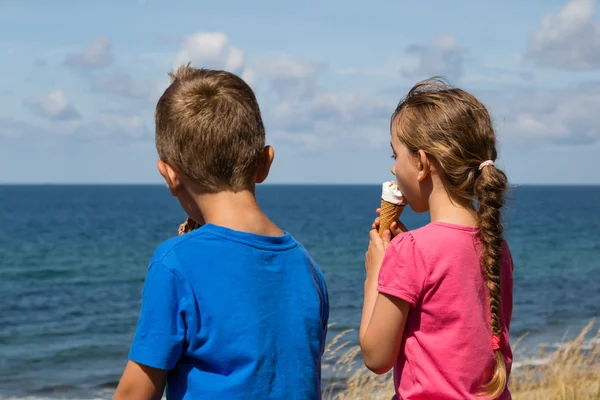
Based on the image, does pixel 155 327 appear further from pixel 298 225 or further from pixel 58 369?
pixel 298 225

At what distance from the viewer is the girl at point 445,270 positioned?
2.67 metres

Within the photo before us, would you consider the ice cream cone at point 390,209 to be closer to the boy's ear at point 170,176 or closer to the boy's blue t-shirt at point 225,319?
the boy's blue t-shirt at point 225,319

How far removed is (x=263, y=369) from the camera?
7.32 feet

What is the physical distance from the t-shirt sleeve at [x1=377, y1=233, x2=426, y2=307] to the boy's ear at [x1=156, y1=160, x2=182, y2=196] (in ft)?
2.64

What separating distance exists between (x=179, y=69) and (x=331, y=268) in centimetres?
3123

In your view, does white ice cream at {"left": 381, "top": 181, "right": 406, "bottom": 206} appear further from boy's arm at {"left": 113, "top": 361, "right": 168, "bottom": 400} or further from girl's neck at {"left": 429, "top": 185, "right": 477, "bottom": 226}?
boy's arm at {"left": 113, "top": 361, "right": 168, "bottom": 400}

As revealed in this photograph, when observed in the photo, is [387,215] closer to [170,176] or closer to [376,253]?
[376,253]

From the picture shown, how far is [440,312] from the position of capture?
2.69 meters

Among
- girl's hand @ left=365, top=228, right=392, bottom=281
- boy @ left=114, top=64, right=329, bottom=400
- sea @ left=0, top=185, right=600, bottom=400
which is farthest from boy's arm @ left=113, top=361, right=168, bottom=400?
sea @ left=0, top=185, right=600, bottom=400

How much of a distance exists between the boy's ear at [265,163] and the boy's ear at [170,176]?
0.24 m

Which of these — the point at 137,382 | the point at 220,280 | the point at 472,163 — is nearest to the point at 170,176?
the point at 220,280

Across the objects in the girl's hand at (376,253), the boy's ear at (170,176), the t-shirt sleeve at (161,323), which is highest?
the boy's ear at (170,176)

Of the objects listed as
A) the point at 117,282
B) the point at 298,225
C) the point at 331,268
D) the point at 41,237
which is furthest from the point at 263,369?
the point at 298,225

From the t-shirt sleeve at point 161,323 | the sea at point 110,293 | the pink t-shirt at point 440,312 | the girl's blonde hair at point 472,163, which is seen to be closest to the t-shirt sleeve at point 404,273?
the pink t-shirt at point 440,312
